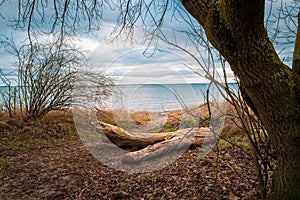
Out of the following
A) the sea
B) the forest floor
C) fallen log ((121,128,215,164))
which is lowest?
the forest floor

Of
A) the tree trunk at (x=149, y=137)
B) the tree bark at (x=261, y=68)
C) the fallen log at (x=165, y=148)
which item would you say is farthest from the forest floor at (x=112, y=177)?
the tree bark at (x=261, y=68)

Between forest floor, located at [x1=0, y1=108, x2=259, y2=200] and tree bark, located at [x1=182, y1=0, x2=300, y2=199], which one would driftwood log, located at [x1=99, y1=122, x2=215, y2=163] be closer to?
Answer: forest floor, located at [x1=0, y1=108, x2=259, y2=200]

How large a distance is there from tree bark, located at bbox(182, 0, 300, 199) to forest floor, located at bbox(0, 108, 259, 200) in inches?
25.8

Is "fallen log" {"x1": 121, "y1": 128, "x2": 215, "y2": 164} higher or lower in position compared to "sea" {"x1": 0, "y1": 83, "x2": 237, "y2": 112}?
lower

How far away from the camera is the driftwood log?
15.5ft

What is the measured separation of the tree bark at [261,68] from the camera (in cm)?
166

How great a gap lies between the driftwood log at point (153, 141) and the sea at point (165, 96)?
2.29 ft

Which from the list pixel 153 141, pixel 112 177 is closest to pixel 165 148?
pixel 153 141

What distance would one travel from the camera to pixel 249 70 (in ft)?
5.71

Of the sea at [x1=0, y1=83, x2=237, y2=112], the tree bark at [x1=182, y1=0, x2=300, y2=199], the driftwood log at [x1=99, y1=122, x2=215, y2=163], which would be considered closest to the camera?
the tree bark at [x1=182, y1=0, x2=300, y2=199]

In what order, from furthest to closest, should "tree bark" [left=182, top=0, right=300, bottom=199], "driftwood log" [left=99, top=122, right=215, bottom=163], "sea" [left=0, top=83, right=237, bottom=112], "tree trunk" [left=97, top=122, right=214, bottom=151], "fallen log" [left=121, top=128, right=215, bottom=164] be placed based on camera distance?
1. "tree trunk" [left=97, top=122, right=214, bottom=151]
2. "driftwood log" [left=99, top=122, right=215, bottom=163]
3. "fallen log" [left=121, top=128, right=215, bottom=164]
4. "sea" [left=0, top=83, right=237, bottom=112]
5. "tree bark" [left=182, top=0, right=300, bottom=199]

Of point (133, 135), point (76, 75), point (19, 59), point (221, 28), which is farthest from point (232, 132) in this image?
point (19, 59)

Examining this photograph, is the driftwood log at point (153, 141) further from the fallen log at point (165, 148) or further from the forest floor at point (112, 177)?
the forest floor at point (112, 177)

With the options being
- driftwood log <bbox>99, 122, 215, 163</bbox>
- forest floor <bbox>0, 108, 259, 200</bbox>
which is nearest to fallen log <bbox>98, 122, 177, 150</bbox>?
driftwood log <bbox>99, 122, 215, 163</bbox>
